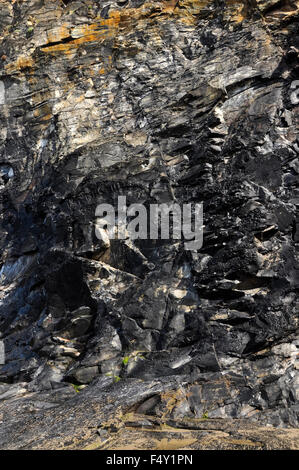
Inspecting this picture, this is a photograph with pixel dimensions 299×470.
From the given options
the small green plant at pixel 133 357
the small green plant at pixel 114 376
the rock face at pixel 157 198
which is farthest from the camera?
the small green plant at pixel 133 357

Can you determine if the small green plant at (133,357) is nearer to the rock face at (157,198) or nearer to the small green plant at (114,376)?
the rock face at (157,198)

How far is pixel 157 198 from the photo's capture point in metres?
12.4

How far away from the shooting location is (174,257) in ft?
38.4

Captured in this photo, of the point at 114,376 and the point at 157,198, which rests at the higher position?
the point at 157,198

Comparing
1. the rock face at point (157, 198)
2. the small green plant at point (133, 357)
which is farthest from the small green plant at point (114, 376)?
the small green plant at point (133, 357)

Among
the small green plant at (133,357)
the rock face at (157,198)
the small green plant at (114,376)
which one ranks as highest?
the rock face at (157,198)

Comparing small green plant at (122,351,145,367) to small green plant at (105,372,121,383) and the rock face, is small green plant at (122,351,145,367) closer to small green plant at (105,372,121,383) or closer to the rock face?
the rock face

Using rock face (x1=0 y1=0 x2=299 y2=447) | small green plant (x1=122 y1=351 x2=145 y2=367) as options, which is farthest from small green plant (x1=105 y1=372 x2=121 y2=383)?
small green plant (x1=122 y1=351 x2=145 y2=367)

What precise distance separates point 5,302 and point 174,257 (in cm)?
532

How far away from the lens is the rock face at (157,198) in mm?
10219

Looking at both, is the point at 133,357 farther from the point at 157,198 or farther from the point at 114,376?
the point at 157,198

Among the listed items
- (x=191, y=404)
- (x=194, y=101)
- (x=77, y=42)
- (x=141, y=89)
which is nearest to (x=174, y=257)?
(x=191, y=404)

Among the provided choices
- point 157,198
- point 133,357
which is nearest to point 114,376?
point 133,357

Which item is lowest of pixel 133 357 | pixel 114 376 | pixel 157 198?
pixel 114 376
